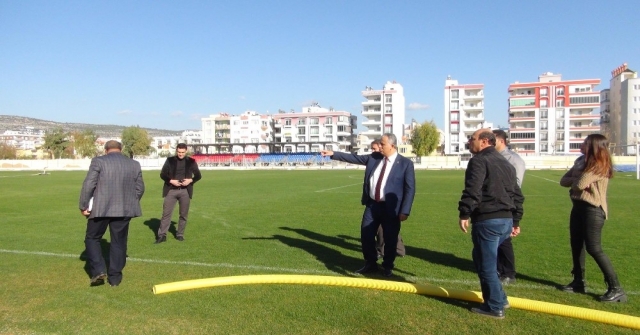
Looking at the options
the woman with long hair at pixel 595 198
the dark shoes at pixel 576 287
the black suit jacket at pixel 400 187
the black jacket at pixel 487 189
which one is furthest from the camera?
the black suit jacket at pixel 400 187

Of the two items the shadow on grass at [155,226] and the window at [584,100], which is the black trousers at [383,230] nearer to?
the shadow on grass at [155,226]

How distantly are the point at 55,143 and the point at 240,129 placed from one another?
40097 mm

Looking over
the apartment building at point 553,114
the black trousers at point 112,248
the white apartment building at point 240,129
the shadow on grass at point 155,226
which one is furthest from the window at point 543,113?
the black trousers at point 112,248

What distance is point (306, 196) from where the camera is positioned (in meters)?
21.0

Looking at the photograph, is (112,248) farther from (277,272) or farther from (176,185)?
(176,185)

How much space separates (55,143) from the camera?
332ft

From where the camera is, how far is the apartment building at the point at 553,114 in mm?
87062

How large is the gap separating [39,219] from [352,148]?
10065cm

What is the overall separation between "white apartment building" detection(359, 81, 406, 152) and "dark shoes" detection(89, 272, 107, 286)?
96604mm

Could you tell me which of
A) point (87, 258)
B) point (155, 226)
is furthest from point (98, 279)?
point (155, 226)

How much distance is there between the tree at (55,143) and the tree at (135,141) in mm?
11958

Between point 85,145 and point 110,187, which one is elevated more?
point 85,145

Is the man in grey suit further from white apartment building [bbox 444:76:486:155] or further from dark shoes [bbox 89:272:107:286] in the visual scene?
white apartment building [bbox 444:76:486:155]

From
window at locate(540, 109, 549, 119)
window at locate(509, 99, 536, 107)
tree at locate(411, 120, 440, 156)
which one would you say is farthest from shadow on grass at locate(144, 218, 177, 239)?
window at locate(540, 109, 549, 119)
